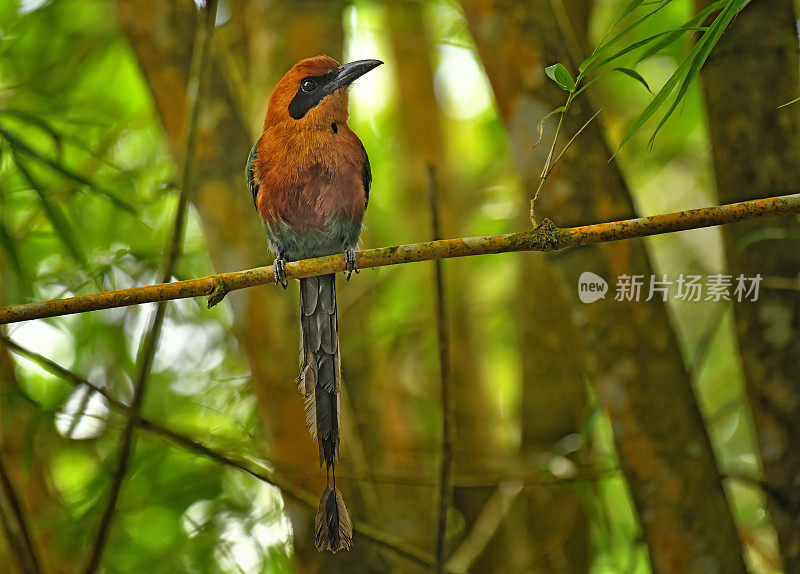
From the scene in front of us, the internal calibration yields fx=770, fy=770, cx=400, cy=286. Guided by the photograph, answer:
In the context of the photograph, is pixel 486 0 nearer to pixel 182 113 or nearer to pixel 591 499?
pixel 182 113

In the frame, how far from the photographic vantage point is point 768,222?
1.48m

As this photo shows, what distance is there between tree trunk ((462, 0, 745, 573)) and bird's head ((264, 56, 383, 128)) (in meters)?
0.52

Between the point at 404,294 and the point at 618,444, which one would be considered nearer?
the point at 618,444

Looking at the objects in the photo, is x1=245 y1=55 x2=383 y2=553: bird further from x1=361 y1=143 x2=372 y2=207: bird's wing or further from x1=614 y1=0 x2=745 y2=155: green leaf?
x1=614 y1=0 x2=745 y2=155: green leaf

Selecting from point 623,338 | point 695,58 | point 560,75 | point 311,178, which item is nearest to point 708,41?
point 695,58

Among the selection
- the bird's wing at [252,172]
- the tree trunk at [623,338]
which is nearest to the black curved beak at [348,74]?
the bird's wing at [252,172]

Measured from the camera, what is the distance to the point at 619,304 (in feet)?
4.59

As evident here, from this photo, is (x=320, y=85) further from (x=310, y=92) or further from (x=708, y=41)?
(x=708, y=41)

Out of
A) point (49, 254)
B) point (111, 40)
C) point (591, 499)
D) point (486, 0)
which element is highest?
point (111, 40)

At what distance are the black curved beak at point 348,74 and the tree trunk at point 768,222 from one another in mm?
905

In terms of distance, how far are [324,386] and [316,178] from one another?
263 millimetres

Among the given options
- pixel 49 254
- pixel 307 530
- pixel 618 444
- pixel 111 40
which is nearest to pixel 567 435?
pixel 618 444

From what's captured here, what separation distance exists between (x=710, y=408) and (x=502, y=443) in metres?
0.69

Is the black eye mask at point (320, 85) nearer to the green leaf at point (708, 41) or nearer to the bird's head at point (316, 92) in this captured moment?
the bird's head at point (316, 92)
